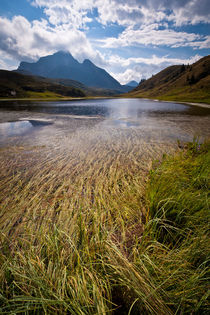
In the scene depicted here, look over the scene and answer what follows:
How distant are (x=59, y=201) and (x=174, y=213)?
9.21 feet

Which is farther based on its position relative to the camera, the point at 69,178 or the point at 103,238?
the point at 69,178

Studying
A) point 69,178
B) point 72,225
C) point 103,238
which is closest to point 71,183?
point 69,178

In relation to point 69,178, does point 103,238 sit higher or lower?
higher

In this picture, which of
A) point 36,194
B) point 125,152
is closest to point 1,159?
point 36,194

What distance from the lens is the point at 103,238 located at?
210cm

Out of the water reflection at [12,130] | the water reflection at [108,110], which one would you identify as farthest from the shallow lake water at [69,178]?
the water reflection at [108,110]

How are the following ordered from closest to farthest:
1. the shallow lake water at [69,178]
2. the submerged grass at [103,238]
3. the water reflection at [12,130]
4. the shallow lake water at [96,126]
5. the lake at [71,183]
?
the submerged grass at [103,238] → the lake at [71,183] → the shallow lake water at [69,178] → the shallow lake water at [96,126] → the water reflection at [12,130]

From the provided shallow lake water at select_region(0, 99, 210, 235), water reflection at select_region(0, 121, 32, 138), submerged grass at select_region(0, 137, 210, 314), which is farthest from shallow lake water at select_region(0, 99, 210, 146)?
submerged grass at select_region(0, 137, 210, 314)

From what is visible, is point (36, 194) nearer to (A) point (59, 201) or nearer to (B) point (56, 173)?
(A) point (59, 201)

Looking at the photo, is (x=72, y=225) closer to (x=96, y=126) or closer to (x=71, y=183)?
(x=71, y=183)

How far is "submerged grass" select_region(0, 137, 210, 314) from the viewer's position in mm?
1413

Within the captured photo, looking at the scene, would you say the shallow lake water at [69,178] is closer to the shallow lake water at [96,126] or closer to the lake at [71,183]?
the lake at [71,183]

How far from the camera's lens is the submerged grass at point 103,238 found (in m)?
1.41

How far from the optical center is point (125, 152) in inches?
307
